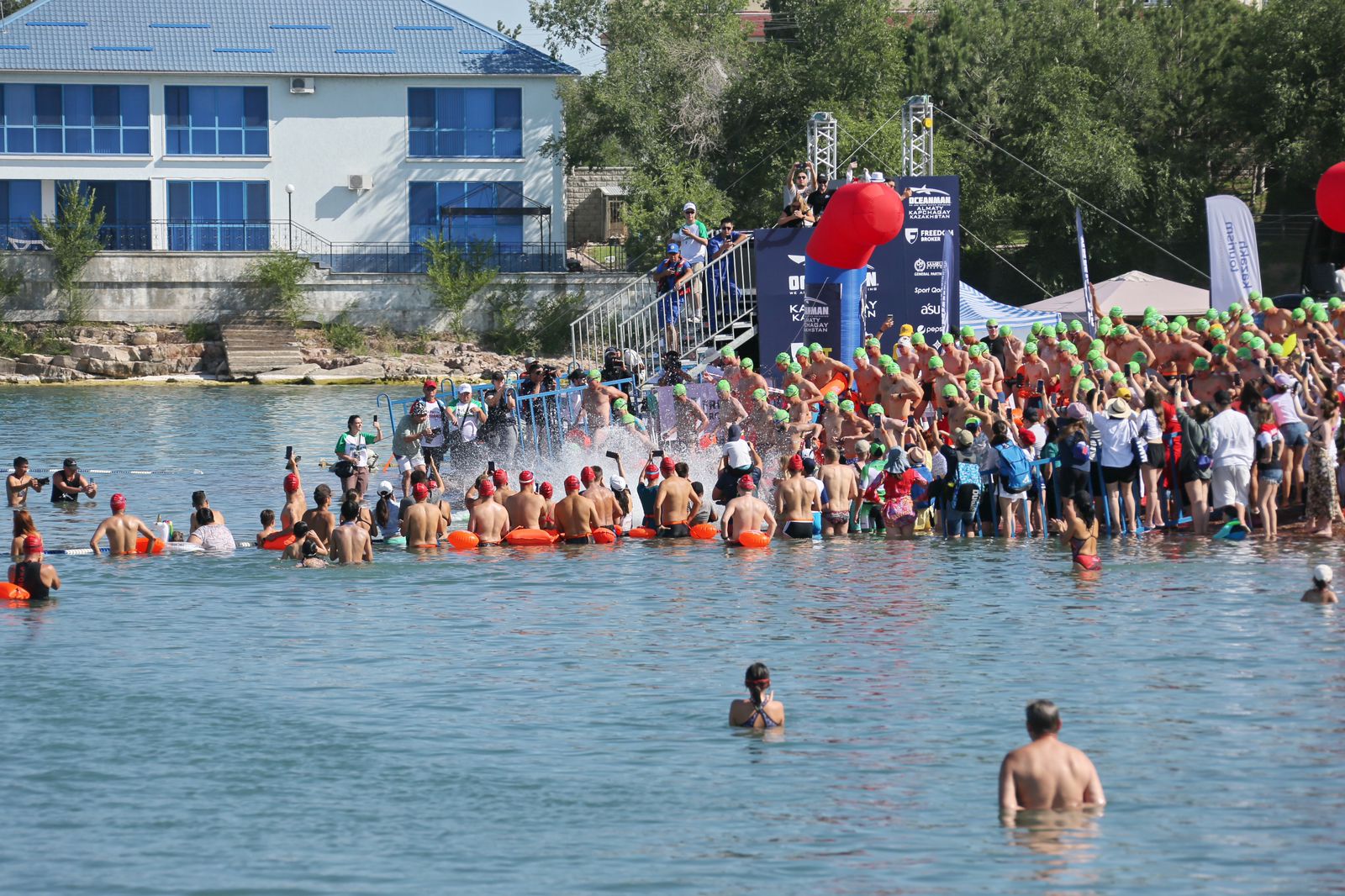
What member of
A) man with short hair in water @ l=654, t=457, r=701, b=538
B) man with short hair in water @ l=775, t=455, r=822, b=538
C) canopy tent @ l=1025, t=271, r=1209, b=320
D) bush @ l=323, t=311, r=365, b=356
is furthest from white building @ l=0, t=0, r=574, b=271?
man with short hair in water @ l=775, t=455, r=822, b=538

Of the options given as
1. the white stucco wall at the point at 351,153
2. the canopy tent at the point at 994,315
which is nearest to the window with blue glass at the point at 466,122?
the white stucco wall at the point at 351,153

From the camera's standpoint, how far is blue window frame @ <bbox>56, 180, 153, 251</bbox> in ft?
175

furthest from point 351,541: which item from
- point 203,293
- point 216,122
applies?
point 216,122

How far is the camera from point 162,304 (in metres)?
52.2

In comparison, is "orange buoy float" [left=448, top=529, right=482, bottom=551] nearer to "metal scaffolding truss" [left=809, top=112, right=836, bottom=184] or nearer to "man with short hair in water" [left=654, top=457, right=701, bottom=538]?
"man with short hair in water" [left=654, top=457, right=701, bottom=538]

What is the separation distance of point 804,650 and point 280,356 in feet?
123

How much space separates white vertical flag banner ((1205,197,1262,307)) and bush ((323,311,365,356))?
31.2 m

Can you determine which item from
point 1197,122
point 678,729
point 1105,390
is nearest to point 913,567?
point 1105,390

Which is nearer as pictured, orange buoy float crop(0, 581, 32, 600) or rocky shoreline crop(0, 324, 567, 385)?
orange buoy float crop(0, 581, 32, 600)

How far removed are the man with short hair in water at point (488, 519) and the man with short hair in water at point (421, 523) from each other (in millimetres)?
400

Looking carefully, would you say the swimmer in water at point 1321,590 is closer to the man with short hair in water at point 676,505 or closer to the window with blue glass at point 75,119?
the man with short hair in water at point 676,505

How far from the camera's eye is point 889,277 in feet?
85.1

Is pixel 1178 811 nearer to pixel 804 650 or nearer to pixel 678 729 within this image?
pixel 678 729

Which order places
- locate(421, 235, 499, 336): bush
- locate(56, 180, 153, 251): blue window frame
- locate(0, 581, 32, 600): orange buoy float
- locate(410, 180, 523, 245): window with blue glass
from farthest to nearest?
locate(410, 180, 523, 245): window with blue glass → locate(56, 180, 153, 251): blue window frame → locate(421, 235, 499, 336): bush → locate(0, 581, 32, 600): orange buoy float
